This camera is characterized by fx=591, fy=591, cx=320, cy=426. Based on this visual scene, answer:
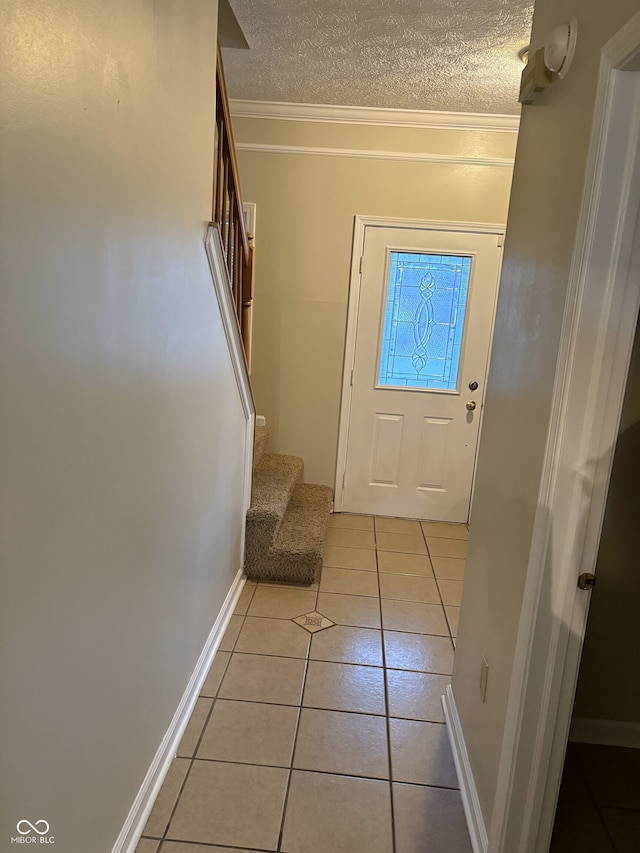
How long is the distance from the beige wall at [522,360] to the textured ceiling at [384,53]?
103 cm

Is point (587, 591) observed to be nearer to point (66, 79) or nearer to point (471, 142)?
point (66, 79)

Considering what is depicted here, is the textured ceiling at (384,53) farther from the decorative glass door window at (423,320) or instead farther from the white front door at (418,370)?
the decorative glass door window at (423,320)

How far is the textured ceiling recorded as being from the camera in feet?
8.10

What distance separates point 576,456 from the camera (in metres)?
1.28

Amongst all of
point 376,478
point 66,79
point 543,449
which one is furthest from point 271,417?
point 66,79

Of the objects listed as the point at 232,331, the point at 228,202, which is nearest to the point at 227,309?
the point at 232,331

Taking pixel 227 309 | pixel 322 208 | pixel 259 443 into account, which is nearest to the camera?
pixel 227 309

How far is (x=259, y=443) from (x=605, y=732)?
7.59ft

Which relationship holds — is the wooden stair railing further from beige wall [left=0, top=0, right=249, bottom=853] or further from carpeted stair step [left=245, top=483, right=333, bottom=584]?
carpeted stair step [left=245, top=483, right=333, bottom=584]

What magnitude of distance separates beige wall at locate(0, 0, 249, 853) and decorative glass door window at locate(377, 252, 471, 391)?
2.11 meters

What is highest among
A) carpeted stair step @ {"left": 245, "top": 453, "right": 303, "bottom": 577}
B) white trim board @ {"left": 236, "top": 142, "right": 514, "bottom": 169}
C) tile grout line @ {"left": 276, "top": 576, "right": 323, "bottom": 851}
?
white trim board @ {"left": 236, "top": 142, "right": 514, "bottom": 169}

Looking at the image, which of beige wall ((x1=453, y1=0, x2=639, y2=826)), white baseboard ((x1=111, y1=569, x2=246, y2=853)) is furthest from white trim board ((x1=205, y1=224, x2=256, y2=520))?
beige wall ((x1=453, y1=0, x2=639, y2=826))

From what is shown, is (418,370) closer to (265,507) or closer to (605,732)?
(265,507)

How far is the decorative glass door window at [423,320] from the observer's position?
12.7 feet
